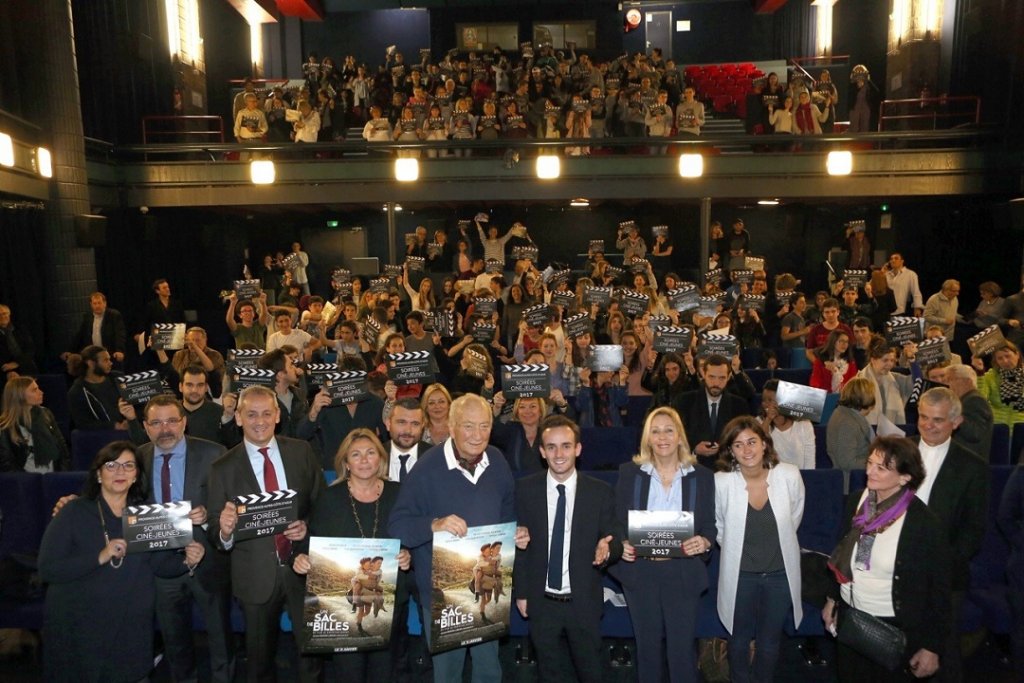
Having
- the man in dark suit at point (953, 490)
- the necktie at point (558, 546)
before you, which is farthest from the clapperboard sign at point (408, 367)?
the man in dark suit at point (953, 490)

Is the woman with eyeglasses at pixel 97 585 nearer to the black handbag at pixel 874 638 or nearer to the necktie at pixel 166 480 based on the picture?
the necktie at pixel 166 480

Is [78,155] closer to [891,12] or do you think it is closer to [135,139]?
[135,139]

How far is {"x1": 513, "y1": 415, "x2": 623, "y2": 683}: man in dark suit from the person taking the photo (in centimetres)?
400

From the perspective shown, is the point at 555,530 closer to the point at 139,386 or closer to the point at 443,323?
the point at 139,386

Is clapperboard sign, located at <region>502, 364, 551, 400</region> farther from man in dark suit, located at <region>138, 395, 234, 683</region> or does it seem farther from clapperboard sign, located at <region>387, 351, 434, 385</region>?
man in dark suit, located at <region>138, 395, 234, 683</region>

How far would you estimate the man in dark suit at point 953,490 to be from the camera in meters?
4.19

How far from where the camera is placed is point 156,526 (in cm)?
387

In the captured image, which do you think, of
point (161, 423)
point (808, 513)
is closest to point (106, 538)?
point (161, 423)

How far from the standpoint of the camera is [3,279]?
10391 mm

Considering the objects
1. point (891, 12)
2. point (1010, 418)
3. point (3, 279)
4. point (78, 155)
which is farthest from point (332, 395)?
point (891, 12)

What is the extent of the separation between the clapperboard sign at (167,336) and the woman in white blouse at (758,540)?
20.5 feet

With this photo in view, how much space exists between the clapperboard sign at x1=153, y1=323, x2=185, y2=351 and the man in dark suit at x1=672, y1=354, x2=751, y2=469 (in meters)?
5.24

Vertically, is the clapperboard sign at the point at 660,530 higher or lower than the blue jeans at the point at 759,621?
higher

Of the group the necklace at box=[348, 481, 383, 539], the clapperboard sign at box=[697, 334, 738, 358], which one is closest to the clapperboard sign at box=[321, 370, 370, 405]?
the necklace at box=[348, 481, 383, 539]
